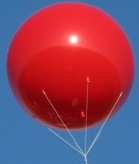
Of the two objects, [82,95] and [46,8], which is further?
[46,8]

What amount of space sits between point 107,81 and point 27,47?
1.26 m

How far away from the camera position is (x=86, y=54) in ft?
26.6

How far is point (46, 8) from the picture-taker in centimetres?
882

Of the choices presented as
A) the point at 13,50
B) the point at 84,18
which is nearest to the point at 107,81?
the point at 84,18

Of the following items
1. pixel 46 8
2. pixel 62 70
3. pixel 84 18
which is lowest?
pixel 62 70

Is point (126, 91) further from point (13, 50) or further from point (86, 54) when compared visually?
point (13, 50)

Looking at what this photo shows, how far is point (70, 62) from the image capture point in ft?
26.4

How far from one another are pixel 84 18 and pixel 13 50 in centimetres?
119

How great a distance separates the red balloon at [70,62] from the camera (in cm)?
809

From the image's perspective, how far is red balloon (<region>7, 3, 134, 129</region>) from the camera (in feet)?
26.6

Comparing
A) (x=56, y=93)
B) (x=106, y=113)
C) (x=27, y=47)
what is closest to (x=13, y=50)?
(x=27, y=47)

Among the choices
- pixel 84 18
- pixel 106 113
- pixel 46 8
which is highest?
pixel 46 8

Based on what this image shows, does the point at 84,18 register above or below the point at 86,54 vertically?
above

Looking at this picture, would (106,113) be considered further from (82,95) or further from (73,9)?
(73,9)
